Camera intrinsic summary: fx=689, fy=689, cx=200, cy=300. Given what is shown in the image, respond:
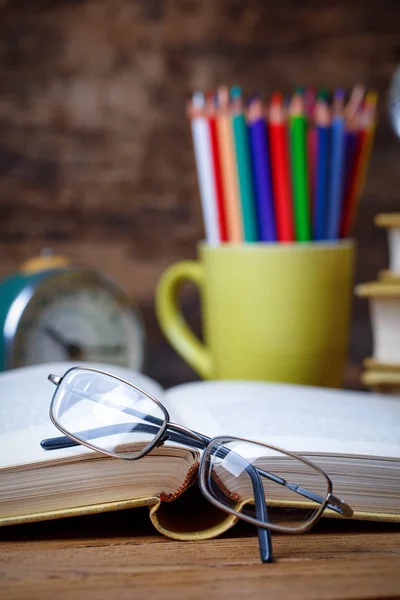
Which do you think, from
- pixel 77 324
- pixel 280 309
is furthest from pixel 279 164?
pixel 77 324

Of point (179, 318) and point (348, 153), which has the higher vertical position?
point (348, 153)

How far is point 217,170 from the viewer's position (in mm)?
732

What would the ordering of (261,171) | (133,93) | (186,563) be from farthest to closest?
(133,93) → (261,171) → (186,563)

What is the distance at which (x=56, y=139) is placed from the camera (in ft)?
3.13

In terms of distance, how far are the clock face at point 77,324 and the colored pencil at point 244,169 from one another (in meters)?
0.16

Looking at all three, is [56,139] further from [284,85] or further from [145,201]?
[284,85]

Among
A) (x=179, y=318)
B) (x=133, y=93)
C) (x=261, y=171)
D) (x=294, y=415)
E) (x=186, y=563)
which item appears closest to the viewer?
(x=186, y=563)

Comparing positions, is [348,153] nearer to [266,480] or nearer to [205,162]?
[205,162]

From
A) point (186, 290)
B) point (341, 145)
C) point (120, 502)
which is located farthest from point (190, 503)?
point (186, 290)

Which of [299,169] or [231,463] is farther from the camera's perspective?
[299,169]

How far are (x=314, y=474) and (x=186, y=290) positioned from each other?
597 mm

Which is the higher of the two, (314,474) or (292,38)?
(292,38)

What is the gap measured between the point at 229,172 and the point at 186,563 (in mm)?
440

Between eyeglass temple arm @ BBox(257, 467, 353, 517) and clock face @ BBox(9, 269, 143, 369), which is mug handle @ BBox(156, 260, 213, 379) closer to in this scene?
clock face @ BBox(9, 269, 143, 369)
